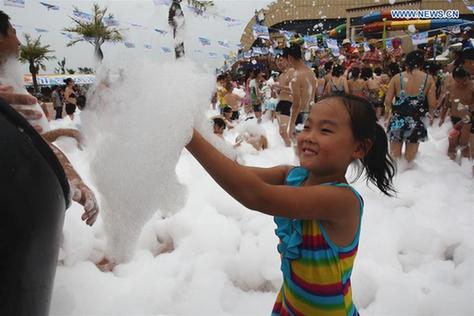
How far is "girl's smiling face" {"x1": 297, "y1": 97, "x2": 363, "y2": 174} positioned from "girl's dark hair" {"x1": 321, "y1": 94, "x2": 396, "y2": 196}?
0.09 ft

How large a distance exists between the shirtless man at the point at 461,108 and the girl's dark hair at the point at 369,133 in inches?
160

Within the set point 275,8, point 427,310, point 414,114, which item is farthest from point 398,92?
point 275,8

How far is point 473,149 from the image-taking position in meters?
4.56

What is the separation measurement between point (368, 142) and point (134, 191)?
76 centimetres

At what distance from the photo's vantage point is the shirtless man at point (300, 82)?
17.1 feet

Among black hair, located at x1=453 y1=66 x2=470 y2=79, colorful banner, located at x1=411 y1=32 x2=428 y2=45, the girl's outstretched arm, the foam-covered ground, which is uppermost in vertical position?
colorful banner, located at x1=411 y1=32 x2=428 y2=45

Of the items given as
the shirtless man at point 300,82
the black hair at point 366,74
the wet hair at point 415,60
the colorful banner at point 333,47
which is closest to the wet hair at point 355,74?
the black hair at point 366,74

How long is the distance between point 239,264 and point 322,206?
156 cm

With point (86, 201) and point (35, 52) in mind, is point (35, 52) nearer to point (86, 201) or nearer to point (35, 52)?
point (35, 52)

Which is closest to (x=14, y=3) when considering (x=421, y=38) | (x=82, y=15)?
(x=82, y=15)

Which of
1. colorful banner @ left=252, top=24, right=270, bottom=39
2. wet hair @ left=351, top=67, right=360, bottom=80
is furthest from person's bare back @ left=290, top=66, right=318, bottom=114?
colorful banner @ left=252, top=24, right=270, bottom=39

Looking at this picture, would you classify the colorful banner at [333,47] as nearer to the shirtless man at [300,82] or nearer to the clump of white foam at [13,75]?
the shirtless man at [300,82]

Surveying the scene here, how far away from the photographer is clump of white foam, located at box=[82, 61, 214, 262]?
3.26 feet

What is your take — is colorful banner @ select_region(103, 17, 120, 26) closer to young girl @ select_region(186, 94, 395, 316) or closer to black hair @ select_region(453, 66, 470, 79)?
black hair @ select_region(453, 66, 470, 79)
